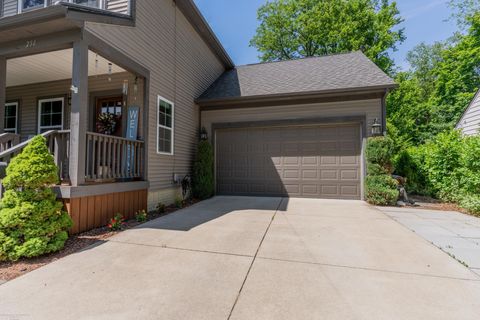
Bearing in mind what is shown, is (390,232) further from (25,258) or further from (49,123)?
(49,123)

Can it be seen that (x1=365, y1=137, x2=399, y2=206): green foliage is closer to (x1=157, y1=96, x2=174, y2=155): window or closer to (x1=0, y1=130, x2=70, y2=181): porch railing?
(x1=157, y1=96, x2=174, y2=155): window

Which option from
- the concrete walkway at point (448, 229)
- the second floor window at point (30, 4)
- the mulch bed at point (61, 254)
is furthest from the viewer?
the second floor window at point (30, 4)

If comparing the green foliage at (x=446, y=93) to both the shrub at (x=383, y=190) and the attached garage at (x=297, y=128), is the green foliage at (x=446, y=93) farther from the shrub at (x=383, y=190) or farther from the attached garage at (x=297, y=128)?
the shrub at (x=383, y=190)

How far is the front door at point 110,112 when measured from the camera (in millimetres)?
6021

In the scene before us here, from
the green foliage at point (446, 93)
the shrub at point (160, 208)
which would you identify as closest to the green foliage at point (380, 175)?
the shrub at point (160, 208)

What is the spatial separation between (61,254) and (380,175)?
7197mm

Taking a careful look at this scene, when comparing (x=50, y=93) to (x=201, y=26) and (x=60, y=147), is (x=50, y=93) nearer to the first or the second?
(x=60, y=147)

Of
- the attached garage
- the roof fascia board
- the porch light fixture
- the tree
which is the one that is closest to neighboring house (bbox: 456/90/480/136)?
the attached garage

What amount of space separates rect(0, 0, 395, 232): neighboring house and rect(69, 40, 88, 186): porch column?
17mm

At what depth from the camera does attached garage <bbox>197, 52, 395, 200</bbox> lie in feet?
23.6

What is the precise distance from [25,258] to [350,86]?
807 centimetres

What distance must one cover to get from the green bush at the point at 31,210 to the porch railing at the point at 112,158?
0.85m

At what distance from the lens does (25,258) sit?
2.87 meters

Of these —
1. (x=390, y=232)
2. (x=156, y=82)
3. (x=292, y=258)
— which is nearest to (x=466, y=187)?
(x=390, y=232)
